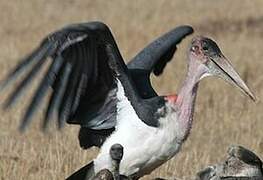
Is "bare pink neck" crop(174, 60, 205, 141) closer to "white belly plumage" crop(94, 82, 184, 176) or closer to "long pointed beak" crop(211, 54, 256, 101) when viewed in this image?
"white belly plumage" crop(94, 82, 184, 176)

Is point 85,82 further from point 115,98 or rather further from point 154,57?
point 154,57

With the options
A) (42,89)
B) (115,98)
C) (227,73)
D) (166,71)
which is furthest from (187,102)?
(166,71)

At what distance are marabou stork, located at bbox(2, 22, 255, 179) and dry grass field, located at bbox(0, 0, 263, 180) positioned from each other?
57 cm

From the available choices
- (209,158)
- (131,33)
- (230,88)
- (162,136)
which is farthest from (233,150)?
(131,33)

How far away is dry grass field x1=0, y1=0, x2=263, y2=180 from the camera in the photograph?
8.88 m

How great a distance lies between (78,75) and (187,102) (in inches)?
31.7

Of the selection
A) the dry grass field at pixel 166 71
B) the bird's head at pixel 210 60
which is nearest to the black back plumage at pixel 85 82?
the bird's head at pixel 210 60

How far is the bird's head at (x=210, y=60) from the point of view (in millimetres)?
7094

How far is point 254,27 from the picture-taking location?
1959 cm

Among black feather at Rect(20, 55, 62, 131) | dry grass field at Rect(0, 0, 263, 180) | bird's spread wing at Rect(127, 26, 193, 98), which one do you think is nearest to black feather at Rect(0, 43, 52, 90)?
black feather at Rect(20, 55, 62, 131)

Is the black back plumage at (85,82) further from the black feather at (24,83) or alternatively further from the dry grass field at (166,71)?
the dry grass field at (166,71)

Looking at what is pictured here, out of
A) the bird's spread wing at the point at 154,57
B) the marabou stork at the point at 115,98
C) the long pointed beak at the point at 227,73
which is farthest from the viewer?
the bird's spread wing at the point at 154,57

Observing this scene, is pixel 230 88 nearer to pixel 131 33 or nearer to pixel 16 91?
pixel 131 33

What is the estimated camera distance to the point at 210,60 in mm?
7188
